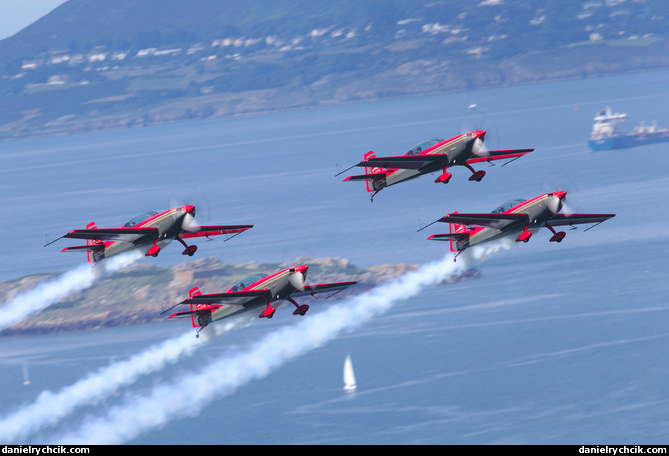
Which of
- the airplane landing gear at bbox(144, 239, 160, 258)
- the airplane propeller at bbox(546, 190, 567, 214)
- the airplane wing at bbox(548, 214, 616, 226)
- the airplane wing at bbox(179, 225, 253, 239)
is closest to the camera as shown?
the airplane propeller at bbox(546, 190, 567, 214)

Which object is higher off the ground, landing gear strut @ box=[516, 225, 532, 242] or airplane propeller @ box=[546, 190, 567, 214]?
airplane propeller @ box=[546, 190, 567, 214]

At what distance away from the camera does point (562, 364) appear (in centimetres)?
19738

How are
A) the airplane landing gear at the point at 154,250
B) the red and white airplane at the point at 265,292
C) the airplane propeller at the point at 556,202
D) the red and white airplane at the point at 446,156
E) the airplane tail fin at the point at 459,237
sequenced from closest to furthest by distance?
the airplane propeller at the point at 556,202, the red and white airplane at the point at 265,292, the airplane landing gear at the point at 154,250, the red and white airplane at the point at 446,156, the airplane tail fin at the point at 459,237

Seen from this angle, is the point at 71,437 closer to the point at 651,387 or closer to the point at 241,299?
the point at 651,387

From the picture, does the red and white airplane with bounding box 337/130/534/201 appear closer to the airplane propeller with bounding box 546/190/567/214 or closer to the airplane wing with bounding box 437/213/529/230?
the airplane wing with bounding box 437/213/529/230

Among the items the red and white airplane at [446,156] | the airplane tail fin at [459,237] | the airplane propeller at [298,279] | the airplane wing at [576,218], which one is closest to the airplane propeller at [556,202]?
the airplane wing at [576,218]

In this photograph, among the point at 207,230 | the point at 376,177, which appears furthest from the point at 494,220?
the point at 207,230

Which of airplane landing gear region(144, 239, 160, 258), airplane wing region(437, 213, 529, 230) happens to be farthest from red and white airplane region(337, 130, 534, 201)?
airplane landing gear region(144, 239, 160, 258)

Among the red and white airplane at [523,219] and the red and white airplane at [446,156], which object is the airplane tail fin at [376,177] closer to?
the red and white airplane at [446,156]

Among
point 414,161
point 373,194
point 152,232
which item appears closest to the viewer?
point 152,232

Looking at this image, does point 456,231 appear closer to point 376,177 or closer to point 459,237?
point 459,237

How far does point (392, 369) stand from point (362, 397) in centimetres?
1388

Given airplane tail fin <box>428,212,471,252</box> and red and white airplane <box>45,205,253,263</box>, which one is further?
airplane tail fin <box>428,212,471,252</box>

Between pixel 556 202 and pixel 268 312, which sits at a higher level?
pixel 556 202
